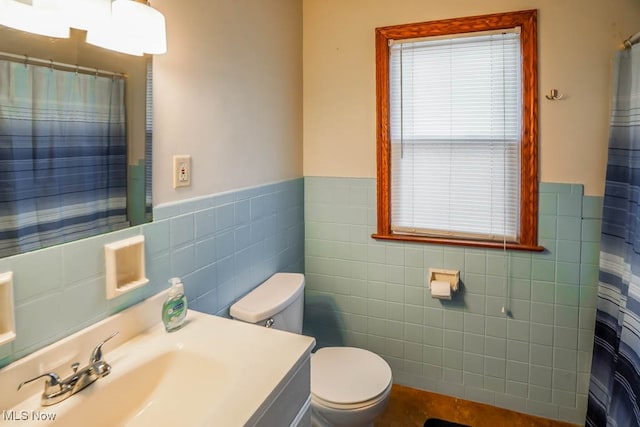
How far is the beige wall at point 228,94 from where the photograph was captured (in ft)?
4.38

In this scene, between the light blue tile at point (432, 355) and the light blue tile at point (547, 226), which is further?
the light blue tile at point (432, 355)

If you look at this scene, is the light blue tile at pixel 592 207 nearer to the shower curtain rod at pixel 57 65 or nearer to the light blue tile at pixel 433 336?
the light blue tile at pixel 433 336

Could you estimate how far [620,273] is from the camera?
178 centimetres

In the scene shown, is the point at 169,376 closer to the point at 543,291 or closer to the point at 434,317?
the point at 434,317

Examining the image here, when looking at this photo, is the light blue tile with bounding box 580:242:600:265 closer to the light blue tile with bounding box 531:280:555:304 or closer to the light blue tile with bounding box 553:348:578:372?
the light blue tile with bounding box 531:280:555:304

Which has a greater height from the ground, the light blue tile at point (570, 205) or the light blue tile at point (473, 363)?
the light blue tile at point (570, 205)

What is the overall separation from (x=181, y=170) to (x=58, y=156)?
1.41 feet

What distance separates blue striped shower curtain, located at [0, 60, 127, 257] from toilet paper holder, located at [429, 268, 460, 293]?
5.23 feet

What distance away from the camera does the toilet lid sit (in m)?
1.62

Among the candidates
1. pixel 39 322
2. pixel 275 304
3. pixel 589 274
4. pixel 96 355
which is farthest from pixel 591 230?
pixel 39 322

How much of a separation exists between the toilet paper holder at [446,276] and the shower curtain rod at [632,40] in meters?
1.26

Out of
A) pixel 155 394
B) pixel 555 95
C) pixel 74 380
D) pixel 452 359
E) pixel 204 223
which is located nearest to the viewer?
pixel 74 380

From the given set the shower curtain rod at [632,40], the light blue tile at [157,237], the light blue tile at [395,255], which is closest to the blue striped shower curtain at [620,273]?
the shower curtain rod at [632,40]

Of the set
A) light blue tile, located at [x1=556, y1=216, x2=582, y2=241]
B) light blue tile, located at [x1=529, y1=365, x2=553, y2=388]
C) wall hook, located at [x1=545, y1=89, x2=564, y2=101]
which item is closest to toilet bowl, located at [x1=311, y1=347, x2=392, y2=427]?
light blue tile, located at [x1=529, y1=365, x2=553, y2=388]
